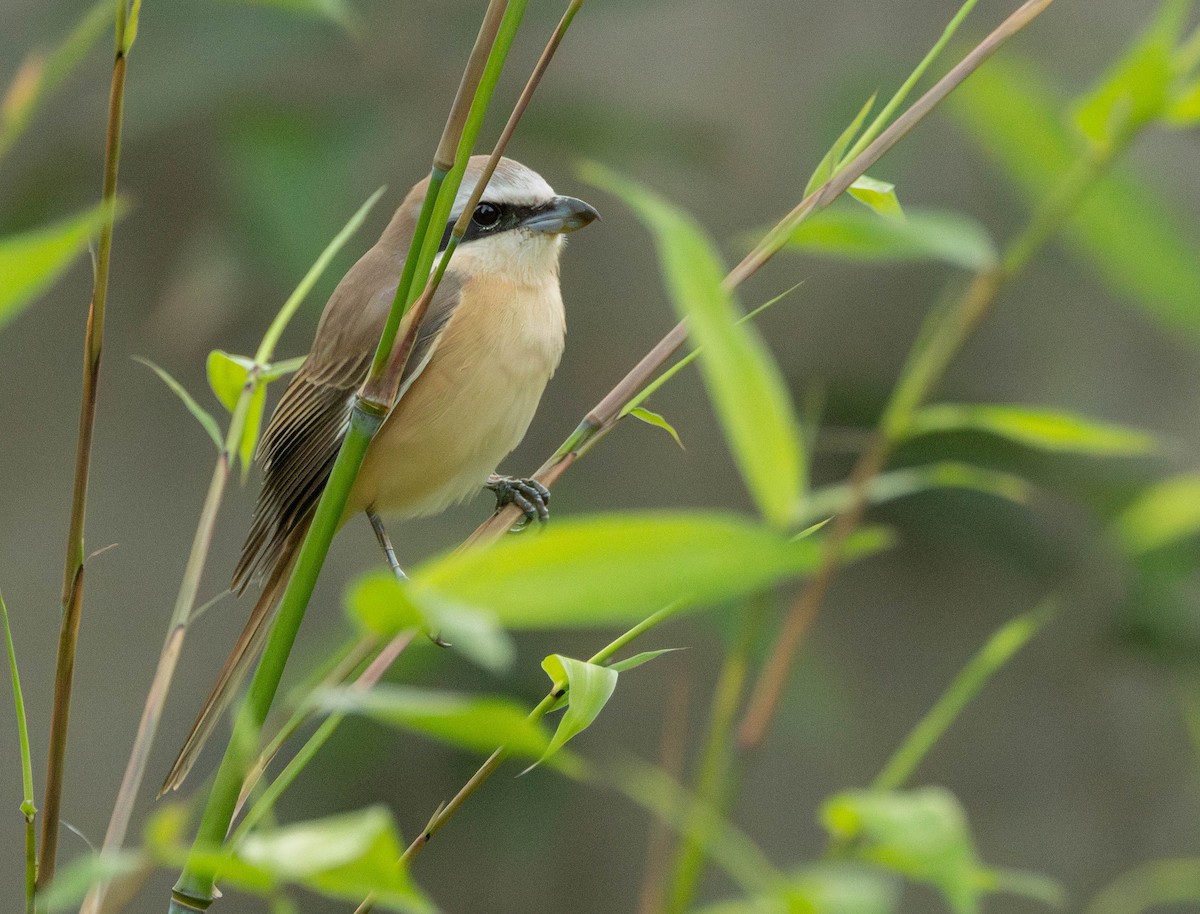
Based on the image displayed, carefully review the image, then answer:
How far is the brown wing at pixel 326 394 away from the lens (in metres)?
1.60

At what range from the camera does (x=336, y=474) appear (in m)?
0.61

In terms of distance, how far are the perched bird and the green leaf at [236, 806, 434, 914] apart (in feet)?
4.02

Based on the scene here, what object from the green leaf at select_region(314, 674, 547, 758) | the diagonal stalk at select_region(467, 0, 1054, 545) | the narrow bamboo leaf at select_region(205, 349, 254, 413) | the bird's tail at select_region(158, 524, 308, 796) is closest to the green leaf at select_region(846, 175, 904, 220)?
the diagonal stalk at select_region(467, 0, 1054, 545)

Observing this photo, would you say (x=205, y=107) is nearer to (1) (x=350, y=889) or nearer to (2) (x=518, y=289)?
(2) (x=518, y=289)

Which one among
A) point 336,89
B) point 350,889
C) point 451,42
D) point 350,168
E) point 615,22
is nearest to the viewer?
point 350,889

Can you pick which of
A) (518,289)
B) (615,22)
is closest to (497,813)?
(518,289)

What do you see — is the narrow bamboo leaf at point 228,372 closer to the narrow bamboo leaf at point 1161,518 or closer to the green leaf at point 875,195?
the green leaf at point 875,195

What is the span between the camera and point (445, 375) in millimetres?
1634

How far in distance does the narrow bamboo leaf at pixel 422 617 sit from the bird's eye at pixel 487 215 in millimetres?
1396

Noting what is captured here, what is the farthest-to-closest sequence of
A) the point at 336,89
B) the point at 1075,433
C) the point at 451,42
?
1. the point at 451,42
2. the point at 336,89
3. the point at 1075,433

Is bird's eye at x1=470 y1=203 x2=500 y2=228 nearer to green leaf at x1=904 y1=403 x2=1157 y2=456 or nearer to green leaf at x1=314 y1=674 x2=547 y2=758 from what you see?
green leaf at x1=904 y1=403 x2=1157 y2=456

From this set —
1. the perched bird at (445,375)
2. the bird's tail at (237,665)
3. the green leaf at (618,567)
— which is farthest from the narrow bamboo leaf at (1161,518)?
the perched bird at (445,375)

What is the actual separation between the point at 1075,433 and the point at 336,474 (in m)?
0.32

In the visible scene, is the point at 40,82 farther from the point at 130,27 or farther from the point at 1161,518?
the point at 1161,518
